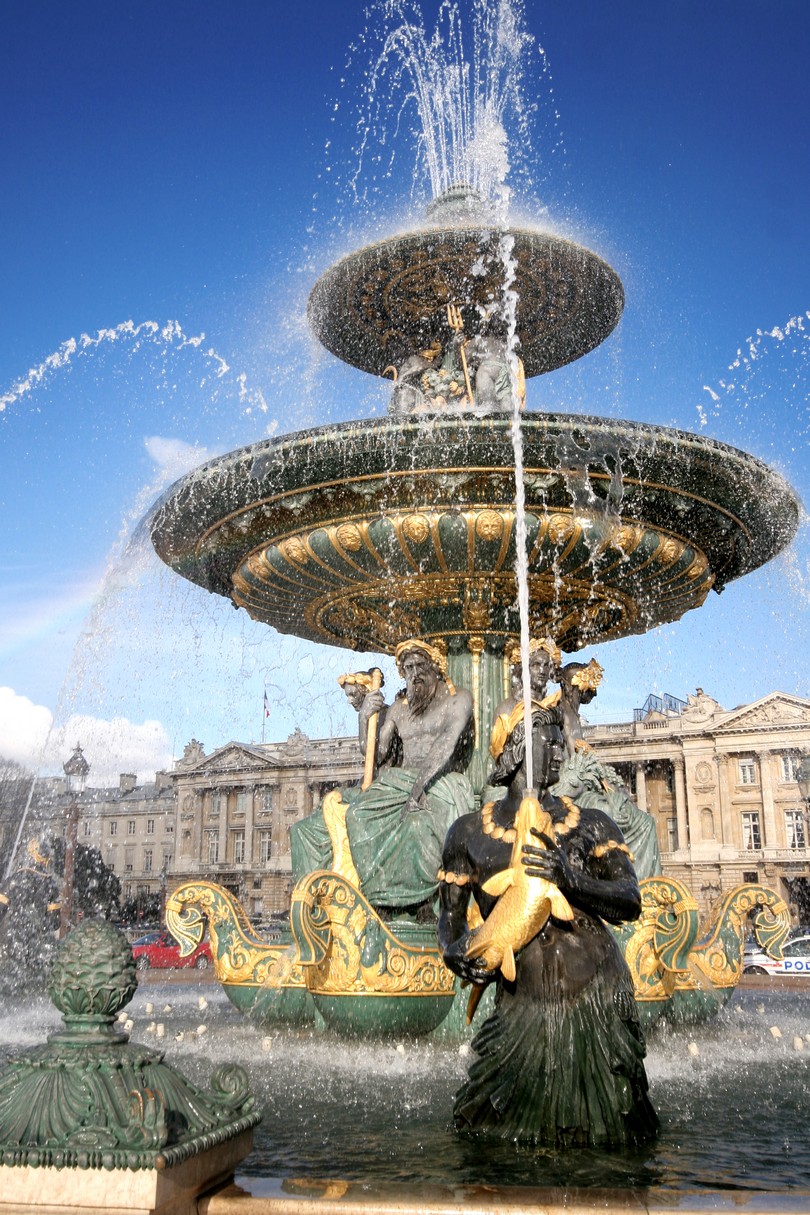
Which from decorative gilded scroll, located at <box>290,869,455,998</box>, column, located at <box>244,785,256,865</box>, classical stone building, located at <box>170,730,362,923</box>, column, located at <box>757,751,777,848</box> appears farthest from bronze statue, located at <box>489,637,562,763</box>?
column, located at <box>244,785,256,865</box>

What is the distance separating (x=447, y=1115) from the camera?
14.4 ft

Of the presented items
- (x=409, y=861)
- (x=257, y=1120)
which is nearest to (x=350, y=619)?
(x=409, y=861)

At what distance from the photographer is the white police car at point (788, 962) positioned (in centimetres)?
2122

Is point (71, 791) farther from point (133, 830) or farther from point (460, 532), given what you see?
point (133, 830)

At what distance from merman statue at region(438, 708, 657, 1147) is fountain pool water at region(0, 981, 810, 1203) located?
0.10 metres

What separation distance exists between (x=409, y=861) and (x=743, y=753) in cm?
6124

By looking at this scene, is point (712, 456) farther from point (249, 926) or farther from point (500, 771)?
point (249, 926)

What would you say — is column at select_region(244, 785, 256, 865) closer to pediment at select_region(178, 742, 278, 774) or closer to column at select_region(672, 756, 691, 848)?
pediment at select_region(178, 742, 278, 774)

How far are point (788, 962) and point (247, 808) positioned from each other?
176ft

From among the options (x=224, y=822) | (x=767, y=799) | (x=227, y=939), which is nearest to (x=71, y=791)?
(x=227, y=939)

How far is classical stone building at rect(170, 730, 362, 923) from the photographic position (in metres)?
65.1

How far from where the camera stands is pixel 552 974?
3590mm

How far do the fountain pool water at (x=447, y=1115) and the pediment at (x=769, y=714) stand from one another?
58.3m

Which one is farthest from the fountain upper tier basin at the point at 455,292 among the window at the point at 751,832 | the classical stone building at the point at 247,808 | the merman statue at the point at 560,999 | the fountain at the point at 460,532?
the window at the point at 751,832
